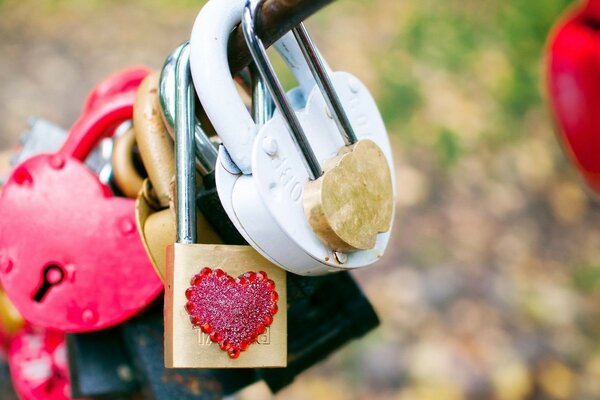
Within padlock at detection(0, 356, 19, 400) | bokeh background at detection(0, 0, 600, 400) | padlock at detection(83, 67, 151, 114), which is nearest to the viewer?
padlock at detection(83, 67, 151, 114)

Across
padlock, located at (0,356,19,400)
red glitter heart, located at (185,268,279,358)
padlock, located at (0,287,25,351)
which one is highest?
red glitter heart, located at (185,268,279,358)

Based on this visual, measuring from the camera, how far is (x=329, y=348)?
71 centimetres

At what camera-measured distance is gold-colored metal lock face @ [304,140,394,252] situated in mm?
483

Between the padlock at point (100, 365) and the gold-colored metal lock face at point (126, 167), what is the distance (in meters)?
0.13

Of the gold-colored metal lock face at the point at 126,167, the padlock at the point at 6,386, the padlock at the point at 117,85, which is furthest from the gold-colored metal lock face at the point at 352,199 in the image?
the padlock at the point at 6,386

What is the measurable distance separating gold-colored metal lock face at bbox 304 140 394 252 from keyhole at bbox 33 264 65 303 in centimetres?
24

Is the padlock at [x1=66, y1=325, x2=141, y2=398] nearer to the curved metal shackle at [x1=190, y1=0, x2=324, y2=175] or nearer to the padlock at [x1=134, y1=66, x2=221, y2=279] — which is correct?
the padlock at [x1=134, y1=66, x2=221, y2=279]

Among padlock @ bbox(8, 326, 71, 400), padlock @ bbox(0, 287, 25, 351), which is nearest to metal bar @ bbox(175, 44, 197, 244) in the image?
padlock @ bbox(8, 326, 71, 400)

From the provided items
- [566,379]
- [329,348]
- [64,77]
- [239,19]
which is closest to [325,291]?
[329,348]

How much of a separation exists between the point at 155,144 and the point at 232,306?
0.15m

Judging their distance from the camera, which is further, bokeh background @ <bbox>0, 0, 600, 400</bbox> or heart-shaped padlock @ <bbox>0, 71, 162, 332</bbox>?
bokeh background @ <bbox>0, 0, 600, 400</bbox>

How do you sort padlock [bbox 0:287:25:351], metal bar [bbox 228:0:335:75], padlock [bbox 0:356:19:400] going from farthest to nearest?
padlock [bbox 0:356:19:400] < padlock [bbox 0:287:25:351] < metal bar [bbox 228:0:335:75]

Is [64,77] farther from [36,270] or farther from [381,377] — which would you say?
[36,270]

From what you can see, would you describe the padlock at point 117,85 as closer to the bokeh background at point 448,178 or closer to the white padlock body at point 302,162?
the white padlock body at point 302,162
